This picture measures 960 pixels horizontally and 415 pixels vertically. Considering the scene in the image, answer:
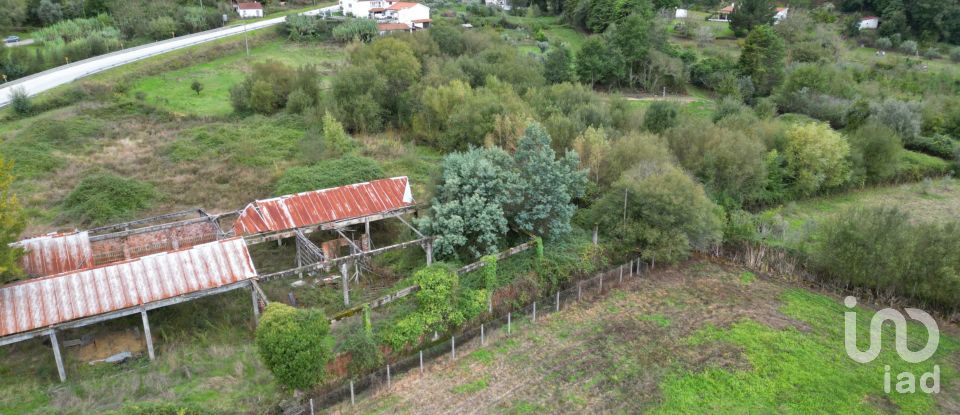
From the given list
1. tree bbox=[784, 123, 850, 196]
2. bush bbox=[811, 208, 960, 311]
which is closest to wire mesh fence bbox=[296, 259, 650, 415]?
bush bbox=[811, 208, 960, 311]

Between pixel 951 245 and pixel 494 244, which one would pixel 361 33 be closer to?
pixel 494 244

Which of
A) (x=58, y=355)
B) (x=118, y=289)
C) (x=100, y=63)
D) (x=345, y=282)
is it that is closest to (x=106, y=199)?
(x=118, y=289)

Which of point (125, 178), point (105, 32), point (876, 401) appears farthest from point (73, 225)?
point (105, 32)

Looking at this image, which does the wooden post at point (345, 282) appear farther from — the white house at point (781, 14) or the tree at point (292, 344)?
the white house at point (781, 14)

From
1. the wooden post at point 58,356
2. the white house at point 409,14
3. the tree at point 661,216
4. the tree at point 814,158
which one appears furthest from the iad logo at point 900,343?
the white house at point 409,14

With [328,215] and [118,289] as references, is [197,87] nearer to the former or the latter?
[328,215]

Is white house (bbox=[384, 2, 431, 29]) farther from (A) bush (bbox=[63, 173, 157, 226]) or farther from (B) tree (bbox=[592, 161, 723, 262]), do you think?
(B) tree (bbox=[592, 161, 723, 262])
